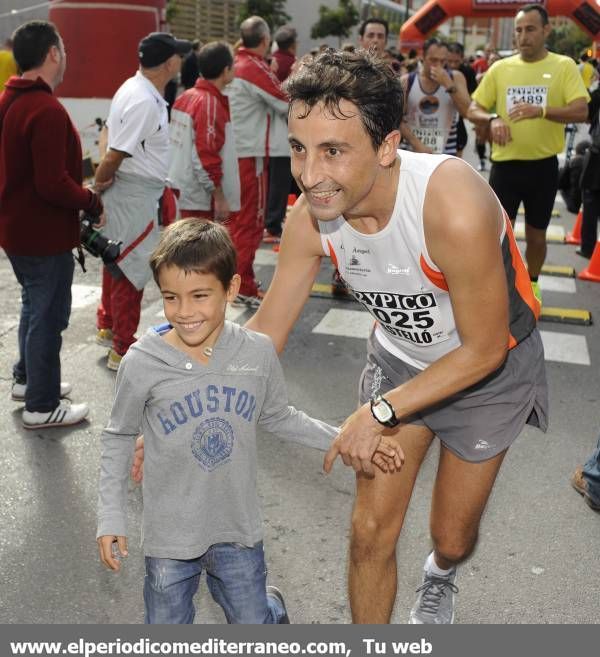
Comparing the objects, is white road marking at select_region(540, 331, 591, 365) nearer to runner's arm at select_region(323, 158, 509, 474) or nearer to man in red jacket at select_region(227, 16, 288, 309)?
man in red jacket at select_region(227, 16, 288, 309)

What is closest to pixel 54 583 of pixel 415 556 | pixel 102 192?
pixel 415 556

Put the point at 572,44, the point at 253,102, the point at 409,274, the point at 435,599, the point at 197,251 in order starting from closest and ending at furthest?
1. the point at 197,251
2. the point at 409,274
3. the point at 435,599
4. the point at 253,102
5. the point at 572,44

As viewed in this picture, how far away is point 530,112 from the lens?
6.46 metres

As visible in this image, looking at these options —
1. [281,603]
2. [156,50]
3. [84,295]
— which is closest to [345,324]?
[84,295]

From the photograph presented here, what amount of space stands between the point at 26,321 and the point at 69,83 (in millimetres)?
11387

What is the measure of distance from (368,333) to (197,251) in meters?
4.37

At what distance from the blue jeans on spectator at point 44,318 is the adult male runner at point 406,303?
206cm

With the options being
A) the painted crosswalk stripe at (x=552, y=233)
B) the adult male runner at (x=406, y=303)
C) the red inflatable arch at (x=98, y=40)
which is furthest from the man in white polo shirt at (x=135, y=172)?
the red inflatable arch at (x=98, y=40)

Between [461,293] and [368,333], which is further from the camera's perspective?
[368,333]

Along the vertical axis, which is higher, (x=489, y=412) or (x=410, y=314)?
(x=410, y=314)

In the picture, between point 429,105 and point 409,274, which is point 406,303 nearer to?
point 409,274

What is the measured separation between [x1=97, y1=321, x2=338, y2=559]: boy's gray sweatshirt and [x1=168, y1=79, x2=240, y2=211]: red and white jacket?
3823 mm

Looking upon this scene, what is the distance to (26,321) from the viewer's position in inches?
185
